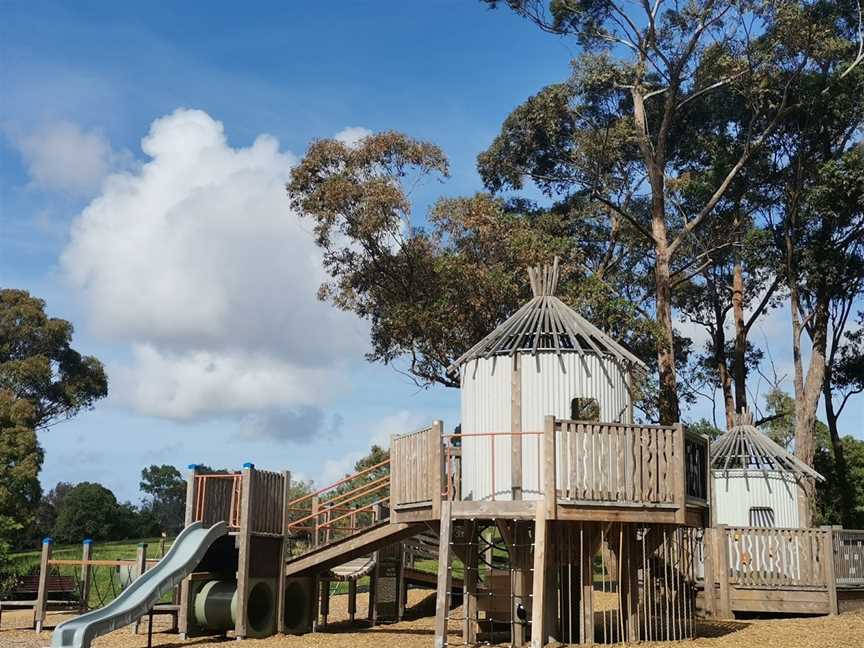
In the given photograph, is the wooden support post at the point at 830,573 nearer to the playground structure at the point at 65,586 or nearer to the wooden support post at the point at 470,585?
the wooden support post at the point at 470,585

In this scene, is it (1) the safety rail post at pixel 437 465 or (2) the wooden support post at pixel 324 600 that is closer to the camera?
(1) the safety rail post at pixel 437 465

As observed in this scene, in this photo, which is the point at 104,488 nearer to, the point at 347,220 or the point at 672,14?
the point at 347,220

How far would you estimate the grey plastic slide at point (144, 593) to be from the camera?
15086 mm

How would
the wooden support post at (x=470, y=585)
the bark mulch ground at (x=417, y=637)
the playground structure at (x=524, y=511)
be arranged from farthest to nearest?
1. the wooden support post at (x=470, y=585)
2. the bark mulch ground at (x=417, y=637)
3. the playground structure at (x=524, y=511)

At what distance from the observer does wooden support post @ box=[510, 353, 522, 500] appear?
15828 millimetres

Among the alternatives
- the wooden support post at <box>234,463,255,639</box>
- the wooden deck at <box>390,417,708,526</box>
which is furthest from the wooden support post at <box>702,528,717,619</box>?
the wooden support post at <box>234,463,255,639</box>

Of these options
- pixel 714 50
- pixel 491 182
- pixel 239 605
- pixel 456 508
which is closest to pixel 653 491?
pixel 456 508

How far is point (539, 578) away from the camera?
47.4 feet

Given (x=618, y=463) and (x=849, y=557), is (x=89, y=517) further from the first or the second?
(x=618, y=463)

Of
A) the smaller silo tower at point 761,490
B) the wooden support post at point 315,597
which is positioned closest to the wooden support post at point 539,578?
the wooden support post at point 315,597

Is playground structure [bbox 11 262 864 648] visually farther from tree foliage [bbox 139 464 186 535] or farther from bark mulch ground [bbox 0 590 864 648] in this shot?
tree foliage [bbox 139 464 186 535]

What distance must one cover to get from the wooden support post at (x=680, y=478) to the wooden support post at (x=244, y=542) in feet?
24.7

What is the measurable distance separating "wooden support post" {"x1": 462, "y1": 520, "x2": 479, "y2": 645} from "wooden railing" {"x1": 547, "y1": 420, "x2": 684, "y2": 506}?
2558mm

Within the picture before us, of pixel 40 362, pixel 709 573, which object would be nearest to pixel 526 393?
pixel 709 573
